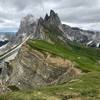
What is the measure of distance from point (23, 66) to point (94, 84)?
111m

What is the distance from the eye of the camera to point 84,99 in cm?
5831

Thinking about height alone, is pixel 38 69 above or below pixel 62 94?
below

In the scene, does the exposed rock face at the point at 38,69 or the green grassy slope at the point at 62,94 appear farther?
the exposed rock face at the point at 38,69

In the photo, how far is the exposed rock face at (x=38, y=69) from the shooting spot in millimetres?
159562

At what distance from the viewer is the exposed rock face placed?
523 feet

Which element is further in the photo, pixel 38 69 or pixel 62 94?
pixel 38 69

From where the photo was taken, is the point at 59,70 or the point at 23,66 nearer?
the point at 59,70

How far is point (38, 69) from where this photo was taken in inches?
6836

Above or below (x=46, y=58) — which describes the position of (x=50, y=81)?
below

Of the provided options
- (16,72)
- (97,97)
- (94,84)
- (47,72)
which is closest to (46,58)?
(47,72)

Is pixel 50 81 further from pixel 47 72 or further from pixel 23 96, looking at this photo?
pixel 23 96

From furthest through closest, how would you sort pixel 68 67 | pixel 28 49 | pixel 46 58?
pixel 28 49
pixel 46 58
pixel 68 67

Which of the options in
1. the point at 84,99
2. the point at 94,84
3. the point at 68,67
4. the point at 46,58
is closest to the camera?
the point at 84,99

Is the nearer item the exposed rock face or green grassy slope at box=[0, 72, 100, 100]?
green grassy slope at box=[0, 72, 100, 100]
